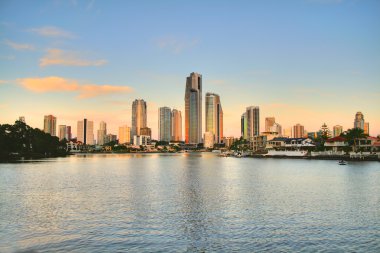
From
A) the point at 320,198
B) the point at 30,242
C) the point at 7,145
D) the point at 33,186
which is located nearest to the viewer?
the point at 30,242

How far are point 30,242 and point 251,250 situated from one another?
17.7 metres

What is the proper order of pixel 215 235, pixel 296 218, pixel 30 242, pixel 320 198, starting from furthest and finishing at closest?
1. pixel 320 198
2. pixel 296 218
3. pixel 215 235
4. pixel 30 242

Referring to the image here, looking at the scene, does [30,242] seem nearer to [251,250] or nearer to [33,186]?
[251,250]

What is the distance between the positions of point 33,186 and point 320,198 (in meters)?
51.5

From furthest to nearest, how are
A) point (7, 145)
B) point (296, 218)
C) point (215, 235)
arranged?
point (7, 145), point (296, 218), point (215, 235)

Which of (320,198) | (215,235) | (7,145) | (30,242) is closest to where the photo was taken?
(30,242)

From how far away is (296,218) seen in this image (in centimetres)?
3972

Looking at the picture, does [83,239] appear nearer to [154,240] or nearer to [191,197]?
[154,240]

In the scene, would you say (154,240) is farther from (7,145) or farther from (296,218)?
(7,145)

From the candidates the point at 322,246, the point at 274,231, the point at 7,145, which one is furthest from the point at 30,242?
the point at 7,145

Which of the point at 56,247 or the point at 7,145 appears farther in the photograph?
the point at 7,145

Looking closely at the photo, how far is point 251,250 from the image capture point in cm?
2812

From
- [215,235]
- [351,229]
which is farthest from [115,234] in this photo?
[351,229]

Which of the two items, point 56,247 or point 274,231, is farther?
point 274,231
